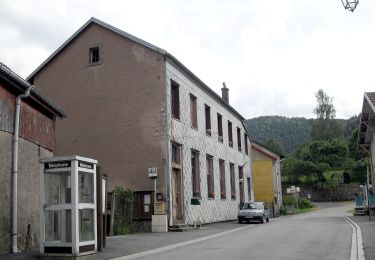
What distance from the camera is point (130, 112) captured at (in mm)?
25062

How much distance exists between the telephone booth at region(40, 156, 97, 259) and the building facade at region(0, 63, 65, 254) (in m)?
1.77

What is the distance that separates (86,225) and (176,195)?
13462 millimetres

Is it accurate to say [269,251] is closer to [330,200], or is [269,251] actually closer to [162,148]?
[162,148]

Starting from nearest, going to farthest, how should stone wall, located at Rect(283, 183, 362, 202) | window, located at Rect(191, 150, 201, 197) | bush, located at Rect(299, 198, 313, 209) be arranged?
window, located at Rect(191, 150, 201, 197)
bush, located at Rect(299, 198, 313, 209)
stone wall, located at Rect(283, 183, 362, 202)

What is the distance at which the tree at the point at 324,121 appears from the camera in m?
102

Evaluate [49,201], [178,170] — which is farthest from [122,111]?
[49,201]

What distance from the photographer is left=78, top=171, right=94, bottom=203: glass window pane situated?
12.4 metres

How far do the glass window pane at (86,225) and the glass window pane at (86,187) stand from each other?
0.29 metres

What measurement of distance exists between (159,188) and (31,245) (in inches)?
373

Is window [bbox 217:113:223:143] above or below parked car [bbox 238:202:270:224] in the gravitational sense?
Result: above

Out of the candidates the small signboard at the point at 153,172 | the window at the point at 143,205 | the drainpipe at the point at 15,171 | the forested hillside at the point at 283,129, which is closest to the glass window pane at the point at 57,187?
the drainpipe at the point at 15,171

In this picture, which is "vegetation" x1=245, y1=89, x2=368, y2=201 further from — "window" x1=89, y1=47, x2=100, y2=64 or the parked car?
"window" x1=89, y1=47, x2=100, y2=64

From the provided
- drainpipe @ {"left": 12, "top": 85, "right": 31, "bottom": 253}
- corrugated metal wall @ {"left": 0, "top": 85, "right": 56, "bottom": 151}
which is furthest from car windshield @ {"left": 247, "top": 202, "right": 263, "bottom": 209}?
drainpipe @ {"left": 12, "top": 85, "right": 31, "bottom": 253}

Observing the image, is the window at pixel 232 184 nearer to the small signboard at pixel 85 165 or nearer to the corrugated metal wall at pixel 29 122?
the corrugated metal wall at pixel 29 122
